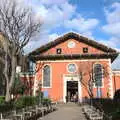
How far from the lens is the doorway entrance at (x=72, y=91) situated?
52.7m

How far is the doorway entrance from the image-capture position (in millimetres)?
52688

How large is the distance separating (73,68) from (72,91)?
4.17m

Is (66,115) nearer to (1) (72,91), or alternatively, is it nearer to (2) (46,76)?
(2) (46,76)

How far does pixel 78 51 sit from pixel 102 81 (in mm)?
6119

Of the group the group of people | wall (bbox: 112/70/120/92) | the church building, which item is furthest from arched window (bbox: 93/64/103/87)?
the group of people

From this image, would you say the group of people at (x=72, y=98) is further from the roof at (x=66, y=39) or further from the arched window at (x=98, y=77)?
the roof at (x=66, y=39)

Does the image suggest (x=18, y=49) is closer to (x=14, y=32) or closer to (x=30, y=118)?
(x=14, y=32)

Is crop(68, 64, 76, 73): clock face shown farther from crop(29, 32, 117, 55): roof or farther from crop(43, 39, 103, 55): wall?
crop(29, 32, 117, 55): roof

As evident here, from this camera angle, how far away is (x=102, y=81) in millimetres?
50719

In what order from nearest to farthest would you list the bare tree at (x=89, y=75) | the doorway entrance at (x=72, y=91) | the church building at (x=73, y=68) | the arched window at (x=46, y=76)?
the bare tree at (x=89, y=75) < the church building at (x=73, y=68) < the arched window at (x=46, y=76) < the doorway entrance at (x=72, y=91)

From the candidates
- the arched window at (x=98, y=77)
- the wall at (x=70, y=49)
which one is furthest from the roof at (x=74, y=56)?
the arched window at (x=98, y=77)

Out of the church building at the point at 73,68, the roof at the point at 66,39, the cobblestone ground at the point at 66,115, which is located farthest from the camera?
the roof at the point at 66,39

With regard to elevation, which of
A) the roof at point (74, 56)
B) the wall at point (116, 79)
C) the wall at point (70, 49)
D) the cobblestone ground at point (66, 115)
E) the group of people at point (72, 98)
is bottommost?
the cobblestone ground at point (66, 115)

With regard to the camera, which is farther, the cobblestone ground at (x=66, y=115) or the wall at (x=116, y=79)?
the wall at (x=116, y=79)
